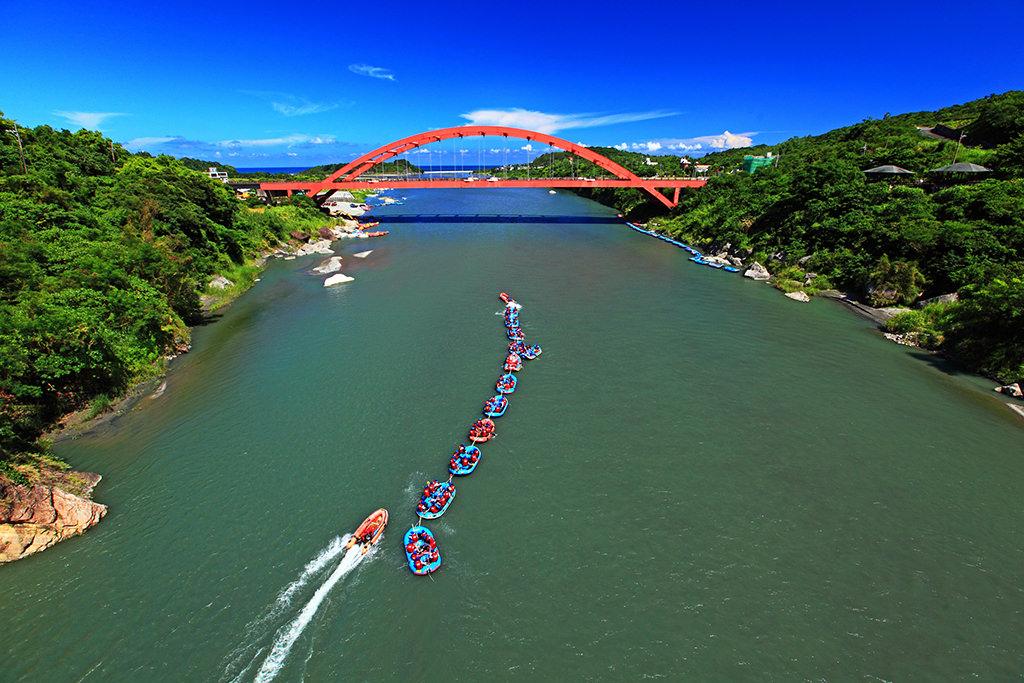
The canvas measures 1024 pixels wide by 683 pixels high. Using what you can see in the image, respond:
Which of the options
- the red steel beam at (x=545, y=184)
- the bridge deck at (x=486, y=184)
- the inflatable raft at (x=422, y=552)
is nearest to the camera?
the inflatable raft at (x=422, y=552)

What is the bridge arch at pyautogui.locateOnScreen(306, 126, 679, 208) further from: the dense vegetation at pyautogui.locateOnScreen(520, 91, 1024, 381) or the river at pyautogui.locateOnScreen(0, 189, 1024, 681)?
the river at pyautogui.locateOnScreen(0, 189, 1024, 681)

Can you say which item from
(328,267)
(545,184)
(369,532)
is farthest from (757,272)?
(328,267)

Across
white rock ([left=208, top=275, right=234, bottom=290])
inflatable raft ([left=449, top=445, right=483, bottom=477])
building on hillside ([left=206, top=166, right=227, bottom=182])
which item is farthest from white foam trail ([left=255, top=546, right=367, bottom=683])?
building on hillside ([left=206, top=166, right=227, bottom=182])

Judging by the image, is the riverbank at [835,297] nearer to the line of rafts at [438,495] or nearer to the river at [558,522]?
the river at [558,522]

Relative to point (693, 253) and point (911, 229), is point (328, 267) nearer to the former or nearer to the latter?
point (693, 253)

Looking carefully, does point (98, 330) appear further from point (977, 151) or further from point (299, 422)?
point (977, 151)

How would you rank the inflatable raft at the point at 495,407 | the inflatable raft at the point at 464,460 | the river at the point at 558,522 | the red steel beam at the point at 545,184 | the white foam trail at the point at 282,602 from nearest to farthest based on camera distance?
the white foam trail at the point at 282,602 < the river at the point at 558,522 < the inflatable raft at the point at 464,460 < the inflatable raft at the point at 495,407 < the red steel beam at the point at 545,184

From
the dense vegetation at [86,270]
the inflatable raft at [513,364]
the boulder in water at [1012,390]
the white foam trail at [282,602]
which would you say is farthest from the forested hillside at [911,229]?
the dense vegetation at [86,270]
